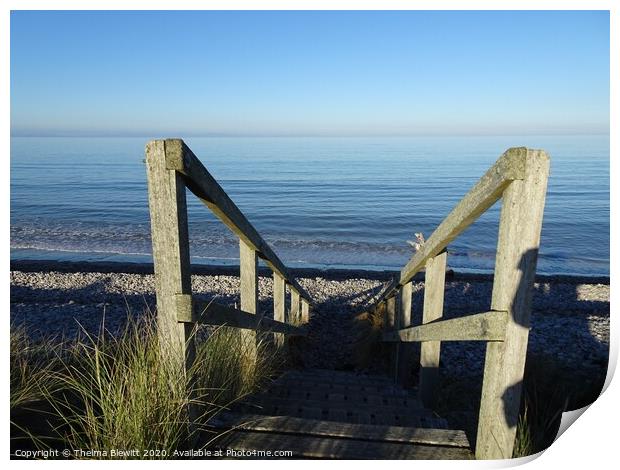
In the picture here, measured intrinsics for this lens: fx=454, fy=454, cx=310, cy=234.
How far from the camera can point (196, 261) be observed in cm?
1572

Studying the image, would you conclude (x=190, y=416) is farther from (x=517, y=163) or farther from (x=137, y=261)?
(x=137, y=261)

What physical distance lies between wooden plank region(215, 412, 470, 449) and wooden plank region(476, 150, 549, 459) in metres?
0.23

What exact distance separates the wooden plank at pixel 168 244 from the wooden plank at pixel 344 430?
0.45 meters

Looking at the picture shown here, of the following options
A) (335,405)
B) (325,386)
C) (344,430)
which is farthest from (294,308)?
(344,430)

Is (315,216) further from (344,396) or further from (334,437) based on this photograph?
(334,437)

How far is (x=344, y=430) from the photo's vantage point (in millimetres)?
2279

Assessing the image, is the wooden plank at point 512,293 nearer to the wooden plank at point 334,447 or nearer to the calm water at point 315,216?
the wooden plank at point 334,447

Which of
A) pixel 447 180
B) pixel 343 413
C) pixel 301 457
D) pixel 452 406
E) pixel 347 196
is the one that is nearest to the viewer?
pixel 301 457

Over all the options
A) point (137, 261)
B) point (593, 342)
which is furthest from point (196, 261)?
point (593, 342)

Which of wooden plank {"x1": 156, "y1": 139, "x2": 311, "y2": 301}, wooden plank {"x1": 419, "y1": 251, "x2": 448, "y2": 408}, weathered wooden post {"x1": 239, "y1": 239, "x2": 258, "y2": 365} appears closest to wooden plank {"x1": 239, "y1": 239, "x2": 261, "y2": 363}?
weathered wooden post {"x1": 239, "y1": 239, "x2": 258, "y2": 365}

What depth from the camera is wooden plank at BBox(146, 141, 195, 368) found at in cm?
195

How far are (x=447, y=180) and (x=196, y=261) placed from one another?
87.2ft

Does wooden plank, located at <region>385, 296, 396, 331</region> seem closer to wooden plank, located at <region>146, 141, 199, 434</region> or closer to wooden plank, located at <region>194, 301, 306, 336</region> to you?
wooden plank, located at <region>194, 301, 306, 336</region>

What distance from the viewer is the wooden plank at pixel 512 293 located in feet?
5.77
